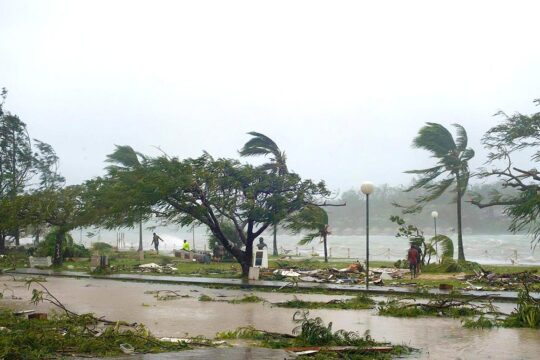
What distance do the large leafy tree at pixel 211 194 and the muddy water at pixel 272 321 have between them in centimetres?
632

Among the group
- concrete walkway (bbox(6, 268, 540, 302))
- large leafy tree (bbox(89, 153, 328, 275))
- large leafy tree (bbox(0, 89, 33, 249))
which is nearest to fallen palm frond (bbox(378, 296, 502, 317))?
concrete walkway (bbox(6, 268, 540, 302))

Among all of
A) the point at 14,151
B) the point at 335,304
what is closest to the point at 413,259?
the point at 335,304

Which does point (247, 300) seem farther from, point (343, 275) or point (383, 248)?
point (383, 248)

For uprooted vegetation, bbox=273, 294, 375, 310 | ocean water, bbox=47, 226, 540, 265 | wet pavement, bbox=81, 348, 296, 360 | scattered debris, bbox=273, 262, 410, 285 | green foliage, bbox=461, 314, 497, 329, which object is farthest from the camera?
ocean water, bbox=47, 226, 540, 265

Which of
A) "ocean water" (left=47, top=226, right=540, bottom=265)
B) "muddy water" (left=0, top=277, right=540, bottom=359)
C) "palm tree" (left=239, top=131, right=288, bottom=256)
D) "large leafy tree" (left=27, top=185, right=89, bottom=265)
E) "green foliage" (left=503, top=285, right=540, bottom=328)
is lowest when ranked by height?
"ocean water" (left=47, top=226, right=540, bottom=265)

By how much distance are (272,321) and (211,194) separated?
13993 mm

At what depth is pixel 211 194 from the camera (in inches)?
1056

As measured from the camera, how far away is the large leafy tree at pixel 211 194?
86.3 ft

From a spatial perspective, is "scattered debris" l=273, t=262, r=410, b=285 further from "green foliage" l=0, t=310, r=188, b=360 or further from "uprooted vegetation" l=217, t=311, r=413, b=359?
"green foliage" l=0, t=310, r=188, b=360

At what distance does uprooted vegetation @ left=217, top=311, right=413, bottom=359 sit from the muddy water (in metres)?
0.60

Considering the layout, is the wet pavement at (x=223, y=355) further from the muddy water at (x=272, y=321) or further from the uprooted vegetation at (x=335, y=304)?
the uprooted vegetation at (x=335, y=304)

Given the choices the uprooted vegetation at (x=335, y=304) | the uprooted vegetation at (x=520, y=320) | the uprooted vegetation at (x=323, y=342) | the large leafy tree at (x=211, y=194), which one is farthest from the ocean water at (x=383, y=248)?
the uprooted vegetation at (x=323, y=342)

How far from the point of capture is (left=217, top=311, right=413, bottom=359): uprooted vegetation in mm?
9195

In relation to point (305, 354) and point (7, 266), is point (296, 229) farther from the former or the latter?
point (305, 354)
